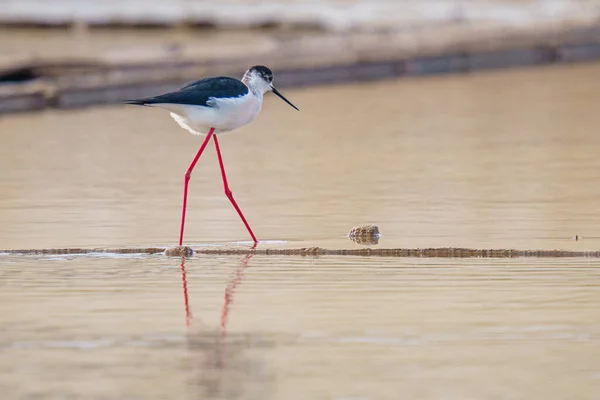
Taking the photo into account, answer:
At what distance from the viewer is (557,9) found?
34250 mm

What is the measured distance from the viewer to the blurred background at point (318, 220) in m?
6.27

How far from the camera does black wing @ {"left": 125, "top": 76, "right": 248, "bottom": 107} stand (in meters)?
9.63

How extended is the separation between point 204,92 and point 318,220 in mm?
1528

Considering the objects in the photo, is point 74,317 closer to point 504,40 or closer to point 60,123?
point 60,123

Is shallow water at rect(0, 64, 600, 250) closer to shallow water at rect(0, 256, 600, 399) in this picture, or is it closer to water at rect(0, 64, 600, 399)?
water at rect(0, 64, 600, 399)

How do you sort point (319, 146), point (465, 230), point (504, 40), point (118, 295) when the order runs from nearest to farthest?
point (118, 295)
point (465, 230)
point (319, 146)
point (504, 40)

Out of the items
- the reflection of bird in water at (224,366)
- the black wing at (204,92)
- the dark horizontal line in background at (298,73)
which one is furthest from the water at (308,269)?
the dark horizontal line in background at (298,73)

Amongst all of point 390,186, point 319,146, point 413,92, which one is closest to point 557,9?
point 413,92

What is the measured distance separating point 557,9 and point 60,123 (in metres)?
17.7

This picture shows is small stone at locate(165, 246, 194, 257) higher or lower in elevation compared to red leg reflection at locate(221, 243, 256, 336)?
higher

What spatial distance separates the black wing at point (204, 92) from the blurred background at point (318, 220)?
893 mm

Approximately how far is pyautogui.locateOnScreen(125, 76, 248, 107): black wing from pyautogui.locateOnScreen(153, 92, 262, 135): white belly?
44 mm

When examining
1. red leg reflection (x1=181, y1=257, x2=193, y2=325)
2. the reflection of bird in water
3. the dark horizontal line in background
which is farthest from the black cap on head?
the dark horizontal line in background

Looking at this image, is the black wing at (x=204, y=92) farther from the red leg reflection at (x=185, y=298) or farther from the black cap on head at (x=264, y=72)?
the red leg reflection at (x=185, y=298)
